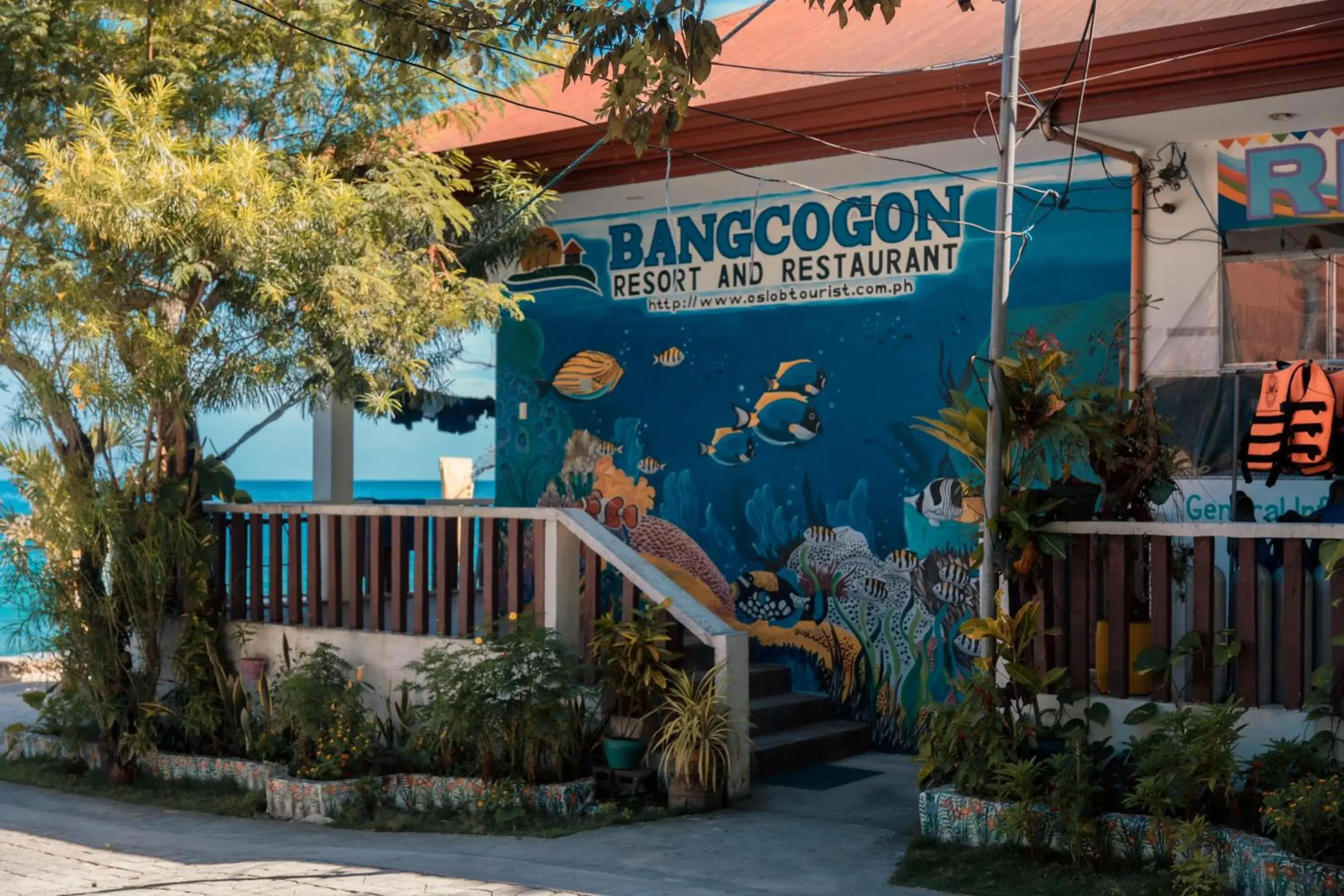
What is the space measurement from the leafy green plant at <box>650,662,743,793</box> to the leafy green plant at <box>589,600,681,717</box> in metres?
0.16

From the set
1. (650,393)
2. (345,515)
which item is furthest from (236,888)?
(650,393)

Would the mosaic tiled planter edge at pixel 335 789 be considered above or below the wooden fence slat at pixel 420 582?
below

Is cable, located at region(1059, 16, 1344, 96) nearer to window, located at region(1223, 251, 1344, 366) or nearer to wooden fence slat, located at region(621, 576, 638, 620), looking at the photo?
window, located at region(1223, 251, 1344, 366)

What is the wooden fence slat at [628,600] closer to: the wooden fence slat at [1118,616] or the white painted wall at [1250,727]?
the white painted wall at [1250,727]

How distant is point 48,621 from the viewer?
9977 millimetres

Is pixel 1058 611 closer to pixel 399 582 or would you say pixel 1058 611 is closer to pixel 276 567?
pixel 399 582

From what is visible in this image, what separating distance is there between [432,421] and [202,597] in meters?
7.00

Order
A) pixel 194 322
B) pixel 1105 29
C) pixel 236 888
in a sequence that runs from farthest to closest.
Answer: pixel 194 322 → pixel 1105 29 → pixel 236 888

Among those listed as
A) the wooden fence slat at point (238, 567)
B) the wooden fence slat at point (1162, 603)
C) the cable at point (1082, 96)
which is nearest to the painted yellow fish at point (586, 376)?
the wooden fence slat at point (238, 567)

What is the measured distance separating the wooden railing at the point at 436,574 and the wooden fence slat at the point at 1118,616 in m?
2.19

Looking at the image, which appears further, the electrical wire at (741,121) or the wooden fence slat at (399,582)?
the wooden fence slat at (399,582)

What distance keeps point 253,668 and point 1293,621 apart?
22.7ft

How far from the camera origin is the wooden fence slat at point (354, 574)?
388 inches

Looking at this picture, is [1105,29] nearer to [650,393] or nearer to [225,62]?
[650,393]
